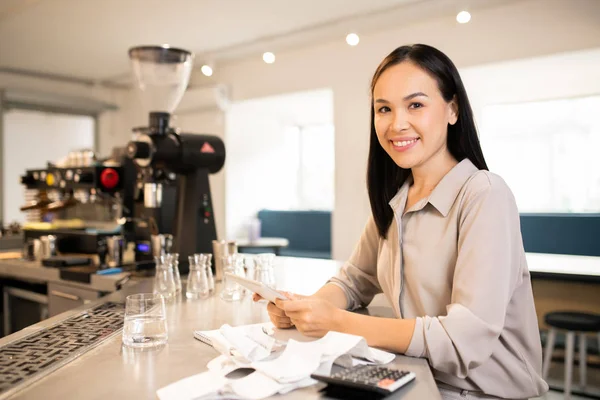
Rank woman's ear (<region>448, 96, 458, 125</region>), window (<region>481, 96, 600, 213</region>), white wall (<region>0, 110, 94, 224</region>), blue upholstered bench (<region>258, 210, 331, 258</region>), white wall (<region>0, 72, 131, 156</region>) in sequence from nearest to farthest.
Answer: woman's ear (<region>448, 96, 458, 125</region>)
window (<region>481, 96, 600, 213</region>)
blue upholstered bench (<region>258, 210, 331, 258</region>)
white wall (<region>0, 110, 94, 224</region>)
white wall (<region>0, 72, 131, 156</region>)

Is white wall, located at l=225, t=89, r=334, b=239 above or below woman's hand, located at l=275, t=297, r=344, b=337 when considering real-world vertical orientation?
above

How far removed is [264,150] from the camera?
6785mm

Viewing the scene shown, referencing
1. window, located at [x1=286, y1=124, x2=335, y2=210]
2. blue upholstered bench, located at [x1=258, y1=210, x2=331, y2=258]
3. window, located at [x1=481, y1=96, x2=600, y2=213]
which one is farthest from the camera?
window, located at [x1=286, y1=124, x2=335, y2=210]

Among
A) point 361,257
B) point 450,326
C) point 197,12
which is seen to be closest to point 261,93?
point 197,12

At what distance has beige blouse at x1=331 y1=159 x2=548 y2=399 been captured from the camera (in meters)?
1.04

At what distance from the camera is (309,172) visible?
7414 mm

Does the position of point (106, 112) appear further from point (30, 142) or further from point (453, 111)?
point (453, 111)

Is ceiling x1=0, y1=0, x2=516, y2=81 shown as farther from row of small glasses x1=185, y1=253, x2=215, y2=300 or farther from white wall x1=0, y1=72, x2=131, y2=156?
row of small glasses x1=185, y1=253, x2=215, y2=300

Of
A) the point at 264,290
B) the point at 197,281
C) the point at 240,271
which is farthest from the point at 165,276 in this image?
the point at 264,290

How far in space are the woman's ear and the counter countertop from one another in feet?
1.91

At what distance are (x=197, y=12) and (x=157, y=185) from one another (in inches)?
99.6

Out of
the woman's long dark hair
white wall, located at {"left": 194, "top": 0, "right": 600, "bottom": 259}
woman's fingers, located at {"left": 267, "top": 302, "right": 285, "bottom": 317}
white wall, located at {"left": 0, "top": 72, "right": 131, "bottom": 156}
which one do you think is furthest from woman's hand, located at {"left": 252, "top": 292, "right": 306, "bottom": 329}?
white wall, located at {"left": 0, "top": 72, "right": 131, "bottom": 156}

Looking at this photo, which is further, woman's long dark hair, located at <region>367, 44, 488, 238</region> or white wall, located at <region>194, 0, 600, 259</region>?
white wall, located at <region>194, 0, 600, 259</region>

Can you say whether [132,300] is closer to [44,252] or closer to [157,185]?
[157,185]
